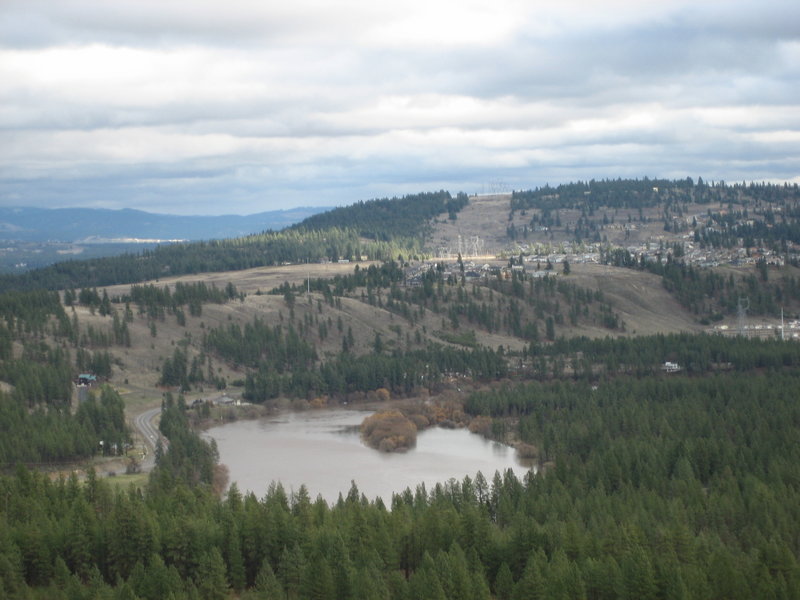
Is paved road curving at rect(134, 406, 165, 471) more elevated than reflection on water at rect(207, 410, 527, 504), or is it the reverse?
paved road curving at rect(134, 406, 165, 471)

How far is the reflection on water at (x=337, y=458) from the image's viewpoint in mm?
82375

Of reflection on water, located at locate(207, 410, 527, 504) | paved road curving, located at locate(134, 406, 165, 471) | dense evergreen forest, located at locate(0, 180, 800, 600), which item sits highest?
dense evergreen forest, located at locate(0, 180, 800, 600)

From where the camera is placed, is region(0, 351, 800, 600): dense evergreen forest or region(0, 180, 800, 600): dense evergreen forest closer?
region(0, 351, 800, 600): dense evergreen forest

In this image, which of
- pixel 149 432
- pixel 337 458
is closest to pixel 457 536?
pixel 337 458

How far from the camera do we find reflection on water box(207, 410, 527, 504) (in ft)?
270

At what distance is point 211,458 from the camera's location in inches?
3410

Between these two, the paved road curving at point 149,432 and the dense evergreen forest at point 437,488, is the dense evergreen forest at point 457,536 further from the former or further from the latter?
the paved road curving at point 149,432

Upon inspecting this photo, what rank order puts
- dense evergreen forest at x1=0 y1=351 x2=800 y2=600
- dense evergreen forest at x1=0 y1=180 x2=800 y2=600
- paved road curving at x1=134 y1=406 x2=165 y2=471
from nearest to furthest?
dense evergreen forest at x1=0 y1=351 x2=800 y2=600
dense evergreen forest at x1=0 y1=180 x2=800 y2=600
paved road curving at x1=134 y1=406 x2=165 y2=471

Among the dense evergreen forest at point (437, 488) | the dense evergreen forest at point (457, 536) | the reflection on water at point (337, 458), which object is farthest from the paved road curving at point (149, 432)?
the dense evergreen forest at point (457, 536)

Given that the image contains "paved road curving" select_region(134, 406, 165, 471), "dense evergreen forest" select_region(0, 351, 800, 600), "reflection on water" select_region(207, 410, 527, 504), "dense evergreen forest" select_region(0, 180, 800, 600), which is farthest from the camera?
"paved road curving" select_region(134, 406, 165, 471)

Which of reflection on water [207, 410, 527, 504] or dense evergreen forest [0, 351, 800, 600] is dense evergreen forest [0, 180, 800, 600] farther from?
reflection on water [207, 410, 527, 504]

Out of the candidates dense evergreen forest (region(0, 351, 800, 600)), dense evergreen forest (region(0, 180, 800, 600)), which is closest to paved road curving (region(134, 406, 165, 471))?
dense evergreen forest (region(0, 180, 800, 600))

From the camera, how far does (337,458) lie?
9300cm

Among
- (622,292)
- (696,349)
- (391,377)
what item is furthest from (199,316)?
(622,292)
